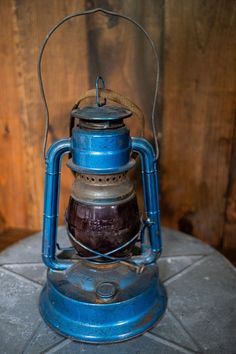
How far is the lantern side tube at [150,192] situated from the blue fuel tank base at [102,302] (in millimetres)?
50

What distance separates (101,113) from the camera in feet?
3.29

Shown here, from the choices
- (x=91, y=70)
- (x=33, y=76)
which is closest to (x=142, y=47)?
(x=91, y=70)

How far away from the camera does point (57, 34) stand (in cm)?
154

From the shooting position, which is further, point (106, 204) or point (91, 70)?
point (91, 70)

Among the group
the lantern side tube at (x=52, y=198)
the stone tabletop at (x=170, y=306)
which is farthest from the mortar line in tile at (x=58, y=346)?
the lantern side tube at (x=52, y=198)

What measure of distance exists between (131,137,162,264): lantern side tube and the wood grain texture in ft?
1.85

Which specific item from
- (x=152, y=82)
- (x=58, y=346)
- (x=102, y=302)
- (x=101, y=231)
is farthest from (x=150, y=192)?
(x=152, y=82)

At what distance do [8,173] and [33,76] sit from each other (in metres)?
0.46

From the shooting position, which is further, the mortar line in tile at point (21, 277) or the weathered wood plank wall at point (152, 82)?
the weathered wood plank wall at point (152, 82)

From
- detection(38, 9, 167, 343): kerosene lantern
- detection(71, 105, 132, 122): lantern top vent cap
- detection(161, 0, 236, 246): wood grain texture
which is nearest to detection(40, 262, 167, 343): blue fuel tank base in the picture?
detection(38, 9, 167, 343): kerosene lantern

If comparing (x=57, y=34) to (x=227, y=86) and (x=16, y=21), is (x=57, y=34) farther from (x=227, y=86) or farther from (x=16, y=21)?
(x=227, y=86)

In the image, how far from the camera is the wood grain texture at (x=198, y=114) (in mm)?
1503

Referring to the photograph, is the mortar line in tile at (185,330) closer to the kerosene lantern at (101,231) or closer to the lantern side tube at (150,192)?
the kerosene lantern at (101,231)

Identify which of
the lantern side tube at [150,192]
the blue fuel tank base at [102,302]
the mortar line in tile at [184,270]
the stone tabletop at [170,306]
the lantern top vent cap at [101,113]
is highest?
the lantern top vent cap at [101,113]
